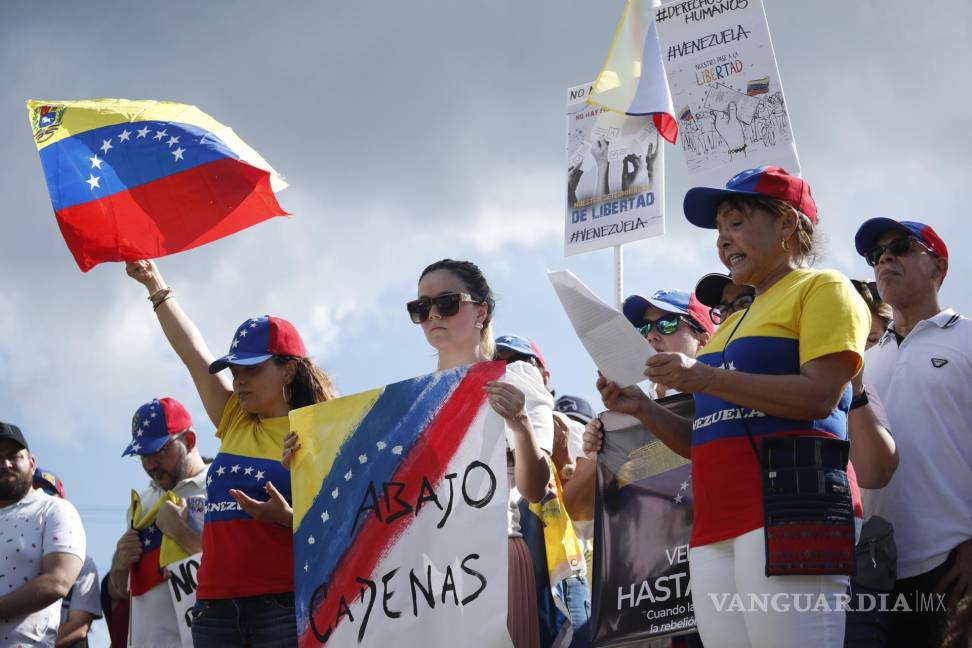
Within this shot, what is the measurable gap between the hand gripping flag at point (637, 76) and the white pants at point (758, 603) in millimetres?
4191

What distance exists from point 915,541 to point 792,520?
4.30 ft

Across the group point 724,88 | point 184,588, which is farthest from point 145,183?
point 724,88

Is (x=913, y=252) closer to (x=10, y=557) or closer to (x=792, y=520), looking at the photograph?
(x=792, y=520)

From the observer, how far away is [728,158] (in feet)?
19.8

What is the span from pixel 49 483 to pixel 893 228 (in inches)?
245

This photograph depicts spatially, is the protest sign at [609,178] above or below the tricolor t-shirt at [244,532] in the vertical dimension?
above

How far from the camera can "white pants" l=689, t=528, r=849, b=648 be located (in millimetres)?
3262

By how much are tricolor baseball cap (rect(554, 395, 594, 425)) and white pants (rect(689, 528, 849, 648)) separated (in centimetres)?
312

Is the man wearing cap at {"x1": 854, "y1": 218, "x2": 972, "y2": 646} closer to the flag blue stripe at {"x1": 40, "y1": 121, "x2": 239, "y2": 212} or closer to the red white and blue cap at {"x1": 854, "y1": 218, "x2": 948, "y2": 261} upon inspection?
the red white and blue cap at {"x1": 854, "y1": 218, "x2": 948, "y2": 261}

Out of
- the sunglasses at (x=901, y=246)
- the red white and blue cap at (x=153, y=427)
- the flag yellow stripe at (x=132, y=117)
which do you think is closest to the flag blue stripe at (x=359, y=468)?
the flag yellow stripe at (x=132, y=117)

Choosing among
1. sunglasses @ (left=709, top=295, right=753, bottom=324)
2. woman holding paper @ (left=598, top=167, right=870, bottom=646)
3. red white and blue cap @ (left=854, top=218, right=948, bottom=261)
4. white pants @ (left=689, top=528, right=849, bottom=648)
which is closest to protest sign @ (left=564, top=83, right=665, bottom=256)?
sunglasses @ (left=709, top=295, right=753, bottom=324)

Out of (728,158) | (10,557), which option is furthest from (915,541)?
(10,557)

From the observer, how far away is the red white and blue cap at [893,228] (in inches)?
190

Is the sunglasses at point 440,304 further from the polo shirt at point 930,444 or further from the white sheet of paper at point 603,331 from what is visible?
the polo shirt at point 930,444
